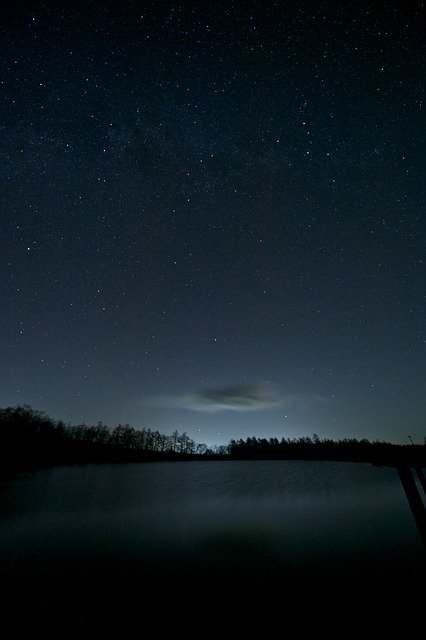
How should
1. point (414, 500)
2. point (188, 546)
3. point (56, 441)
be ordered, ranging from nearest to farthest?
point (414, 500)
point (188, 546)
point (56, 441)

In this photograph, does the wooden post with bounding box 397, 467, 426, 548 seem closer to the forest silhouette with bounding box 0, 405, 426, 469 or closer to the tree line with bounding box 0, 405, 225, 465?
the forest silhouette with bounding box 0, 405, 426, 469

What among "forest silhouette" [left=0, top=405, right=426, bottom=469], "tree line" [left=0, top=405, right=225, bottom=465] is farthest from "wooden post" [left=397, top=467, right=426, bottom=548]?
"tree line" [left=0, top=405, right=225, bottom=465]

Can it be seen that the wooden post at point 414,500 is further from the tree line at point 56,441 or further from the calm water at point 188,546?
the tree line at point 56,441

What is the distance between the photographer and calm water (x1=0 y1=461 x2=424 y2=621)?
898 cm

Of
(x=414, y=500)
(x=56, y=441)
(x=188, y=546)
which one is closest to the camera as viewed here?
(x=414, y=500)

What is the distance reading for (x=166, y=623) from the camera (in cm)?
648

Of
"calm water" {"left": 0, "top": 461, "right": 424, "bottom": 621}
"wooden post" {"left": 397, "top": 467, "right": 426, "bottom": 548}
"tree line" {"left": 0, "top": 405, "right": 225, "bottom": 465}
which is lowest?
"calm water" {"left": 0, "top": 461, "right": 424, "bottom": 621}

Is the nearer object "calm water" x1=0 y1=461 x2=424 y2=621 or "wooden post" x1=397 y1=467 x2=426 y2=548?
"calm water" x1=0 y1=461 x2=424 y2=621

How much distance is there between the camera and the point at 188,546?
1325 centimetres

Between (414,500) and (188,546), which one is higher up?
(414,500)

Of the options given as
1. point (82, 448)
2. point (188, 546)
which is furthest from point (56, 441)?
point (188, 546)

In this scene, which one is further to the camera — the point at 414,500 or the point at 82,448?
the point at 82,448

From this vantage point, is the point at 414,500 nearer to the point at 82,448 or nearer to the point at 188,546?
the point at 188,546

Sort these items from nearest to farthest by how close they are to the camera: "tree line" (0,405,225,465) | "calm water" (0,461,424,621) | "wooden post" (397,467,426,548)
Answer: "calm water" (0,461,424,621) < "wooden post" (397,467,426,548) < "tree line" (0,405,225,465)
